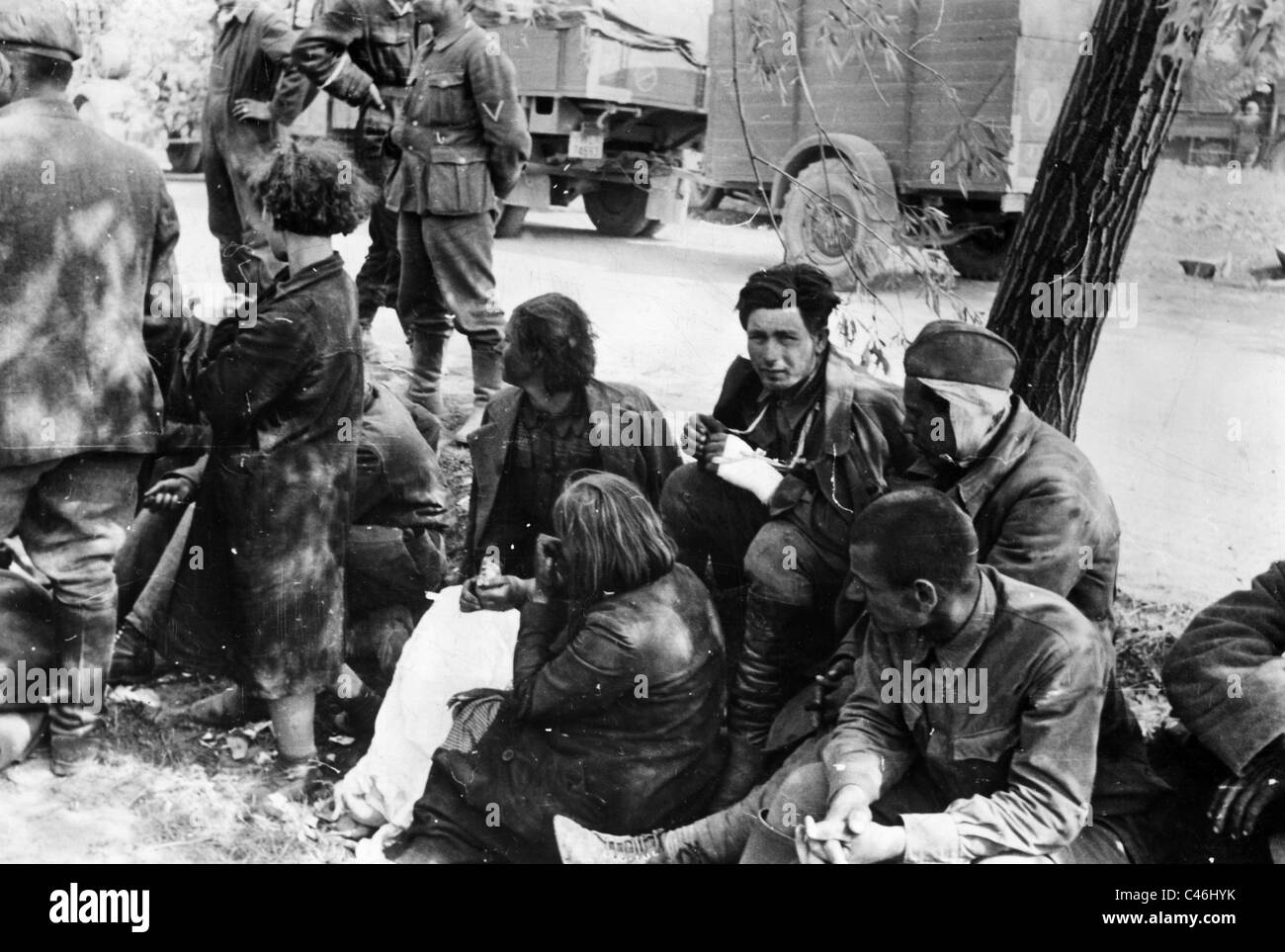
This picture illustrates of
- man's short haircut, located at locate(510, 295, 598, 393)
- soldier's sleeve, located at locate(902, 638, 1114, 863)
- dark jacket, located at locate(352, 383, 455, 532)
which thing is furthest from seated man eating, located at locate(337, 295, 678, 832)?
soldier's sleeve, located at locate(902, 638, 1114, 863)

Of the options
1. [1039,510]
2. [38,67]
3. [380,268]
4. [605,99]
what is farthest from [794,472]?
[38,67]

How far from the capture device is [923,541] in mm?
4090

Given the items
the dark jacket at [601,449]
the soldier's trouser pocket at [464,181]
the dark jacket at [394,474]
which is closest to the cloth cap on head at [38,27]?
the soldier's trouser pocket at [464,181]

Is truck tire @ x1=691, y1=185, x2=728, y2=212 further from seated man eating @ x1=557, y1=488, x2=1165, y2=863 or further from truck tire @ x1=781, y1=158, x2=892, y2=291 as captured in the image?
seated man eating @ x1=557, y1=488, x2=1165, y2=863

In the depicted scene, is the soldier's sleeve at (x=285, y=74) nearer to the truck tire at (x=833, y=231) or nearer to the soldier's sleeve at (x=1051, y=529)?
the truck tire at (x=833, y=231)

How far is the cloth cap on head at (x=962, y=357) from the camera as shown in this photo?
14.6 ft

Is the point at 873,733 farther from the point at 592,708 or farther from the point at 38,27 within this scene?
the point at 38,27

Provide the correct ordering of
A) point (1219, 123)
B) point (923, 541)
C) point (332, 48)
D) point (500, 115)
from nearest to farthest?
1. point (923, 541)
2. point (1219, 123)
3. point (332, 48)
4. point (500, 115)

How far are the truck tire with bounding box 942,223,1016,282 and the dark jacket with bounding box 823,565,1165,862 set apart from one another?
53.3 inches

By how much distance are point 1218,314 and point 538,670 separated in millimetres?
2544

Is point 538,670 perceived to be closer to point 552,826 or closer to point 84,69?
point 552,826

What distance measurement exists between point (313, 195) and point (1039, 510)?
7.60ft

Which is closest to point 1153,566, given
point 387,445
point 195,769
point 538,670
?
point 538,670

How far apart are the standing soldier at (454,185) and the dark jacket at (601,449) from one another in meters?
0.33
